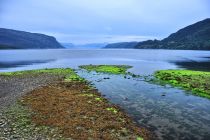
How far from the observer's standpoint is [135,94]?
1927 inches

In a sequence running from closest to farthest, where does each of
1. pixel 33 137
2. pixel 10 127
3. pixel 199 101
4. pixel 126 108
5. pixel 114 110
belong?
pixel 33 137 → pixel 10 127 → pixel 114 110 → pixel 126 108 → pixel 199 101

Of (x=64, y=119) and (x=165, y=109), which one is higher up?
(x=64, y=119)

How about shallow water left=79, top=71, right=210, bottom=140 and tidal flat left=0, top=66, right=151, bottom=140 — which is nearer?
tidal flat left=0, top=66, right=151, bottom=140

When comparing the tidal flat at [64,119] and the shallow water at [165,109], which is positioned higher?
the tidal flat at [64,119]

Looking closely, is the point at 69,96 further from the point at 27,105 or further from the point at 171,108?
the point at 171,108

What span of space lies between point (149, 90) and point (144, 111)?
1638cm

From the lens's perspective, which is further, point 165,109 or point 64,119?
point 165,109

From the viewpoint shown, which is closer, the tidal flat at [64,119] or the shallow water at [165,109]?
the tidal flat at [64,119]

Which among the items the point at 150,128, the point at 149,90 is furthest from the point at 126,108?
the point at 149,90

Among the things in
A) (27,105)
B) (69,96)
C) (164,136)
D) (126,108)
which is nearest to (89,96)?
(69,96)

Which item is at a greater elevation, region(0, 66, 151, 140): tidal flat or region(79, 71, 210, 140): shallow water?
region(0, 66, 151, 140): tidal flat

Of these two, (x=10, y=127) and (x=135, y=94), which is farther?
(x=135, y=94)

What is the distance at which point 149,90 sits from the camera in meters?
52.9

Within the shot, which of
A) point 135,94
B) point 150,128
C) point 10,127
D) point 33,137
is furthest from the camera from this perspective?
point 135,94
